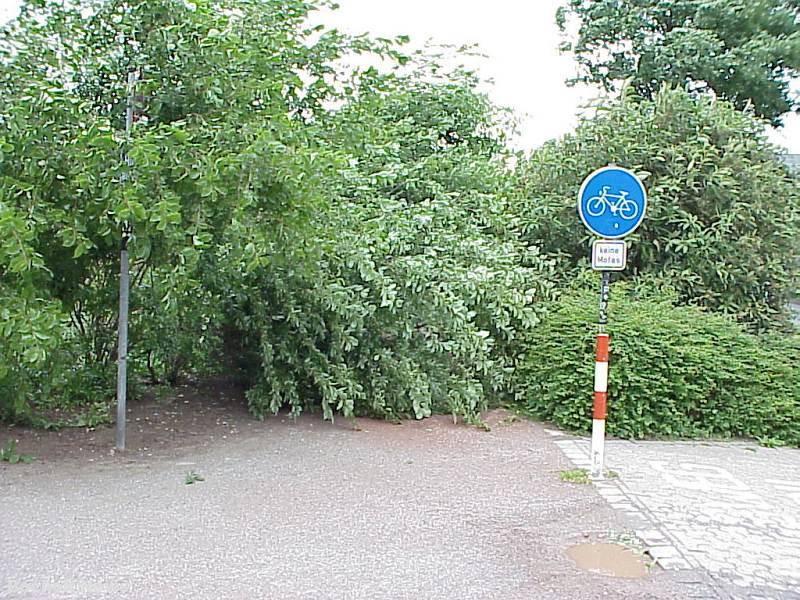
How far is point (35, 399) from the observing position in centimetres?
811

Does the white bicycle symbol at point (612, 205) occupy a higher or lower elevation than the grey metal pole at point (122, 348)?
higher

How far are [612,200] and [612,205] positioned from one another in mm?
40

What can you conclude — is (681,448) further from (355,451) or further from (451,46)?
(451,46)

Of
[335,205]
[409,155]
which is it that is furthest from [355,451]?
[409,155]

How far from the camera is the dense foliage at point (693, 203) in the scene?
1152 cm

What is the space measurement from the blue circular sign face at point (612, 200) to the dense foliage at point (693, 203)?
4597 millimetres

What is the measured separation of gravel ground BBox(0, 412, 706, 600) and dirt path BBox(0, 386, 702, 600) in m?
0.02

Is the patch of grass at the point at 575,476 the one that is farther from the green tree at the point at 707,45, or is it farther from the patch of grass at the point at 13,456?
the green tree at the point at 707,45

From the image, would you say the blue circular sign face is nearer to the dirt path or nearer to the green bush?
the dirt path

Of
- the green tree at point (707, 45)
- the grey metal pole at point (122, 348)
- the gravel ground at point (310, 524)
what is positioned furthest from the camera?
the green tree at point (707, 45)

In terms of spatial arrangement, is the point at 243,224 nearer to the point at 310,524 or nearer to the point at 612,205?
the point at 310,524

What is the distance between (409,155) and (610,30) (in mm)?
13680

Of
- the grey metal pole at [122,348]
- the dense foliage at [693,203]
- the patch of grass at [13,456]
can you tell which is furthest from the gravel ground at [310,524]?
the dense foliage at [693,203]

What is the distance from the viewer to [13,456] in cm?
718
